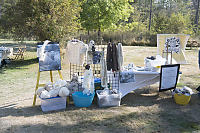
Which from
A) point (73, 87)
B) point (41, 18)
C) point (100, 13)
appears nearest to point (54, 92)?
point (73, 87)

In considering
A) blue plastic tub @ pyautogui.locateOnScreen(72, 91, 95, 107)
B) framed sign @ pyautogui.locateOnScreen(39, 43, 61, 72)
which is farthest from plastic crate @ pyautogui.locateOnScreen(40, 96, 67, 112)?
framed sign @ pyautogui.locateOnScreen(39, 43, 61, 72)

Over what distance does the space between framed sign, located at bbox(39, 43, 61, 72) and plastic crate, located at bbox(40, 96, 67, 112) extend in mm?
741

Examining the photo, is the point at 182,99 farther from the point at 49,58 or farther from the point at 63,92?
the point at 49,58

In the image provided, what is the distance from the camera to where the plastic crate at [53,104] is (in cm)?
432

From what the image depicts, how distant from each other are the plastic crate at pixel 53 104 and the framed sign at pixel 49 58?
0.74 m

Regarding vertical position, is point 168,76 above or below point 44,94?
above

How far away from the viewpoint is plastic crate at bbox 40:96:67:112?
170 inches

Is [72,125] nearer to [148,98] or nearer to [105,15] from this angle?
[148,98]

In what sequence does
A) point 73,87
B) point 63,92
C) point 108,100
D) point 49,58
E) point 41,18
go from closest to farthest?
point 63,92 → point 108,100 → point 49,58 → point 73,87 → point 41,18

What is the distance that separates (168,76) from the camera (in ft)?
16.4

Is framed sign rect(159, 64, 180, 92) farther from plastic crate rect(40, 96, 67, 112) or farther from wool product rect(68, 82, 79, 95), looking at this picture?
plastic crate rect(40, 96, 67, 112)

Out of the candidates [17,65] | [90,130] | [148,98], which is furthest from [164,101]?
[17,65]

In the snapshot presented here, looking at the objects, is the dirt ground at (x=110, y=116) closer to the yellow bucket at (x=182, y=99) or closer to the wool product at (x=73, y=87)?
the yellow bucket at (x=182, y=99)

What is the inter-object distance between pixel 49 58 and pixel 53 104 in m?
1.08
